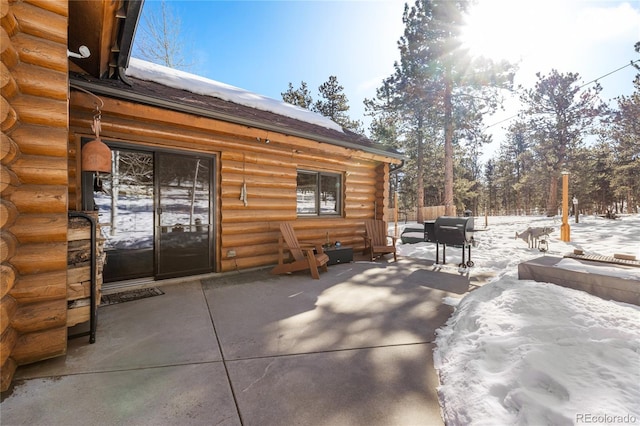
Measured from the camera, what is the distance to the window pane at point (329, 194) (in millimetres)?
6160

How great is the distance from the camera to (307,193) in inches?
233

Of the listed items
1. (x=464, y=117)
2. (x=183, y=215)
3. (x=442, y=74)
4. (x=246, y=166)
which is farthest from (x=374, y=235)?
(x=442, y=74)

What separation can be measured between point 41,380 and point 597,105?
2652cm

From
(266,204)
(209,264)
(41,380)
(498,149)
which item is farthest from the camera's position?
(498,149)

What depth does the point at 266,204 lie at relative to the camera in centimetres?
507

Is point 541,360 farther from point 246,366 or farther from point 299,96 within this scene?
point 299,96

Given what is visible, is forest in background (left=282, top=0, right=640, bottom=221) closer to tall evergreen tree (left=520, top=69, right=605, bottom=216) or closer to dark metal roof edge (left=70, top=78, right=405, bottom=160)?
tall evergreen tree (left=520, top=69, right=605, bottom=216)

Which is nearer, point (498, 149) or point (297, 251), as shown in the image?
point (297, 251)

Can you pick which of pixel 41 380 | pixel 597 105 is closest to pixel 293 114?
pixel 41 380

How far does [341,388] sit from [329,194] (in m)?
4.89

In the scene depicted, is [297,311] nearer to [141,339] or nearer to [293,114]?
[141,339]

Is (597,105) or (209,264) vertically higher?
(597,105)

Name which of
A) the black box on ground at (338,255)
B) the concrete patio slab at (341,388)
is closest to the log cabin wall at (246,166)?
the black box on ground at (338,255)

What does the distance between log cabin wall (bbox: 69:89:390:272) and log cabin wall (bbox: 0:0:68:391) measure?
1316mm
